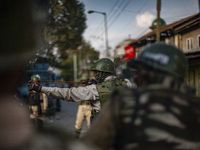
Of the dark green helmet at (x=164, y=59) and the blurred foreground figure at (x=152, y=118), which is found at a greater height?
the dark green helmet at (x=164, y=59)

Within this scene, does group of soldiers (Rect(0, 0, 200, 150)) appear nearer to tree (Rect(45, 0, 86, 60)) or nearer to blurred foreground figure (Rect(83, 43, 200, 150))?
blurred foreground figure (Rect(83, 43, 200, 150))

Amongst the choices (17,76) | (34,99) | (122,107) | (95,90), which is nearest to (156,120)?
(122,107)

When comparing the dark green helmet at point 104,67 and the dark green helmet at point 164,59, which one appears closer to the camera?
the dark green helmet at point 164,59

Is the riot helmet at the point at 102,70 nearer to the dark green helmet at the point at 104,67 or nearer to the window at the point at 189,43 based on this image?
the dark green helmet at the point at 104,67

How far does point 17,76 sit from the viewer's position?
0.97m

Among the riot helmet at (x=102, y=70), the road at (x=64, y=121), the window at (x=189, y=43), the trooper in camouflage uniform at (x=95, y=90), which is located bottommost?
the road at (x=64, y=121)

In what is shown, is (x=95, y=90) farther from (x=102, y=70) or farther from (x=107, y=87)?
(x=102, y=70)

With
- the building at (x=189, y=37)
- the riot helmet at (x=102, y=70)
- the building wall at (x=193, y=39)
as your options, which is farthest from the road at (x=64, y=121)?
the building wall at (x=193, y=39)

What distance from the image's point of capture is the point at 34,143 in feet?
2.74

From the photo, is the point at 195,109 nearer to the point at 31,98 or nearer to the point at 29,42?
the point at 29,42

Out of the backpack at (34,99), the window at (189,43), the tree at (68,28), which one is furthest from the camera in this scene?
the window at (189,43)

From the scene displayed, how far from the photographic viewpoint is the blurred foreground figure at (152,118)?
117cm

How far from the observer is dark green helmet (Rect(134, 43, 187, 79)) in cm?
137

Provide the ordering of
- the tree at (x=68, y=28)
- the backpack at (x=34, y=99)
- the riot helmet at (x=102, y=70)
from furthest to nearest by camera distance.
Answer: the tree at (x=68, y=28)
the backpack at (x=34, y=99)
the riot helmet at (x=102, y=70)
